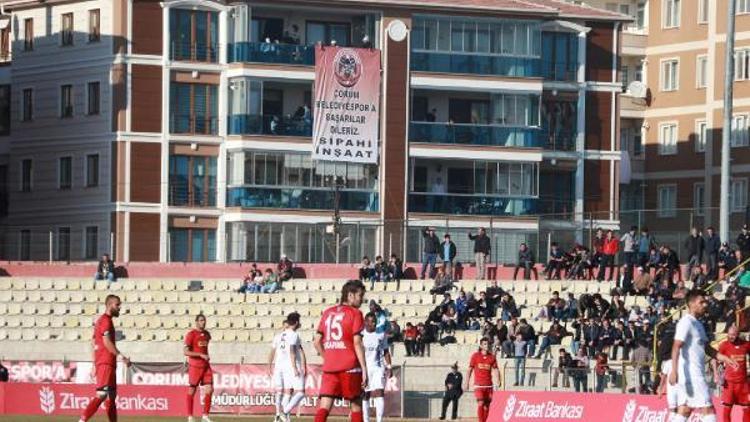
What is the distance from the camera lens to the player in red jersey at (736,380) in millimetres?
39875

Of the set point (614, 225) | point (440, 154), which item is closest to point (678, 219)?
point (614, 225)

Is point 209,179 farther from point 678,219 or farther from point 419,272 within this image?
point 678,219

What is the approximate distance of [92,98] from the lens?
290ft

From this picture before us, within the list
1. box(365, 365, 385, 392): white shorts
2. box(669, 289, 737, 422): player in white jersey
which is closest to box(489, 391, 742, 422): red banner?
box(365, 365, 385, 392): white shorts

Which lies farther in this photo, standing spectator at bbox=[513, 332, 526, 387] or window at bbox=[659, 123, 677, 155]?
window at bbox=[659, 123, 677, 155]

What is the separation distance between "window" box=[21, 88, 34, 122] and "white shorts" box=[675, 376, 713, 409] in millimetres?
62049

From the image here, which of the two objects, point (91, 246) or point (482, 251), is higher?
point (482, 251)

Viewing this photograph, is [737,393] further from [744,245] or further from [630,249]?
[630,249]

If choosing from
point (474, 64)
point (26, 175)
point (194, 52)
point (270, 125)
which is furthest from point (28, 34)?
point (474, 64)

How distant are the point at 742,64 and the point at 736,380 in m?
67.2

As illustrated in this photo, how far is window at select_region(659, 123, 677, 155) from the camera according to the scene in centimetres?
11031

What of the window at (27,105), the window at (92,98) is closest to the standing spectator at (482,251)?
the window at (92,98)

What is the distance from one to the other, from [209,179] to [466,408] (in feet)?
107

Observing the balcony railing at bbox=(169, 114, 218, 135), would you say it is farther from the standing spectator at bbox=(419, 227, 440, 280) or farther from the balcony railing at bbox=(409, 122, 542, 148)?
the standing spectator at bbox=(419, 227, 440, 280)
